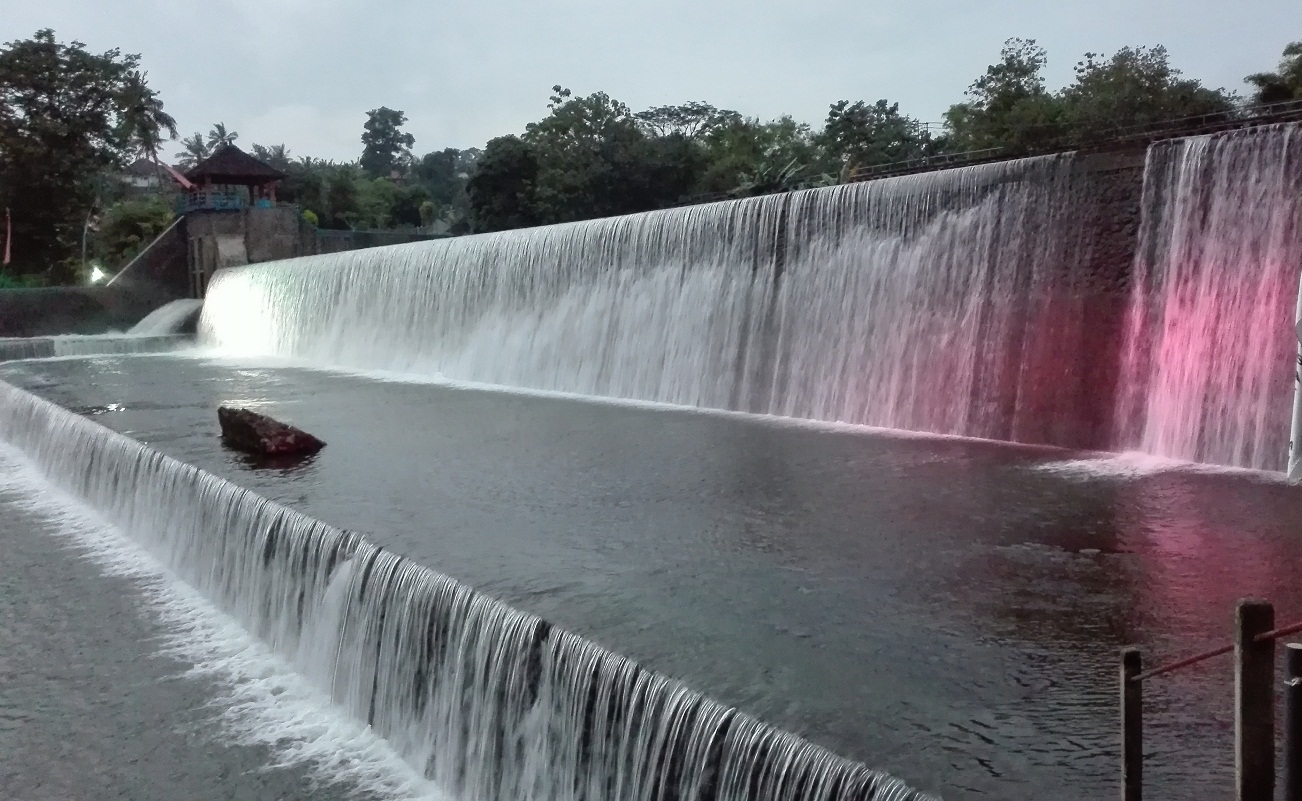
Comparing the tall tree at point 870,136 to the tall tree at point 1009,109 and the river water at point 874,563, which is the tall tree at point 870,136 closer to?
the tall tree at point 1009,109

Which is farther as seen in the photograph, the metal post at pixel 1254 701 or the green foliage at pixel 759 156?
the green foliage at pixel 759 156

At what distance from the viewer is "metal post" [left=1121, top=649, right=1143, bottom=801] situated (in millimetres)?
2402

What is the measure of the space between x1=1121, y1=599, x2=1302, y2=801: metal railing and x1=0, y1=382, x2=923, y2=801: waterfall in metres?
0.91

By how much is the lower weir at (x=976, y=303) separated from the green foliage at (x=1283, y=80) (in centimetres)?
1391

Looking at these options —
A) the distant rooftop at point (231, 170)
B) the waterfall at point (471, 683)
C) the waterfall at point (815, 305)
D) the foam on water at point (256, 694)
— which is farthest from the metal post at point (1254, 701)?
the distant rooftop at point (231, 170)

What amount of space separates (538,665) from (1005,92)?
83.9ft

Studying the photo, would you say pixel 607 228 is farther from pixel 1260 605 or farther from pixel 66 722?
pixel 1260 605

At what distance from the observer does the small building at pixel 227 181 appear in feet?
107

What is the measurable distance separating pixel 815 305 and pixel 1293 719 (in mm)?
10046

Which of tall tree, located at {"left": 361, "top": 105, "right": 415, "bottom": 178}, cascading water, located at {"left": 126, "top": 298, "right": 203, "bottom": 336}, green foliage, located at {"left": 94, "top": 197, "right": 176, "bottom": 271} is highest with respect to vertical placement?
tall tree, located at {"left": 361, "top": 105, "right": 415, "bottom": 178}

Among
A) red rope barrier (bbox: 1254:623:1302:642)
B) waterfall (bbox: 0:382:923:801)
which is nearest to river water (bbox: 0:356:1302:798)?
waterfall (bbox: 0:382:923:801)

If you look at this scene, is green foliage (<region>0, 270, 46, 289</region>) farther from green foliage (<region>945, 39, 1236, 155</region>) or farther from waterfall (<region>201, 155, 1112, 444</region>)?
green foliage (<region>945, 39, 1236, 155</region>)

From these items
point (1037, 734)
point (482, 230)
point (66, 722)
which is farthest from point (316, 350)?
point (1037, 734)

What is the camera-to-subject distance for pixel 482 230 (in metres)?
36.0
